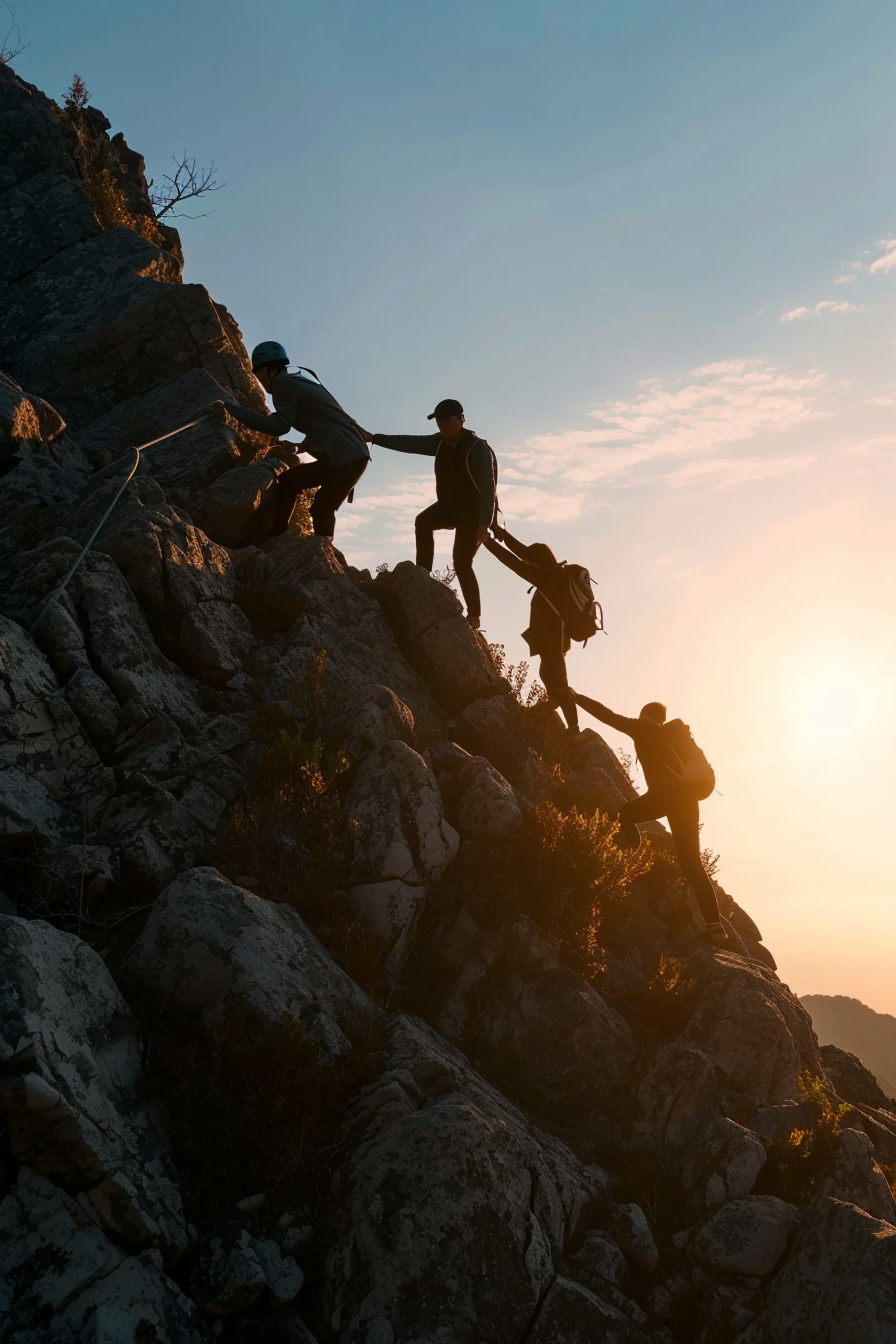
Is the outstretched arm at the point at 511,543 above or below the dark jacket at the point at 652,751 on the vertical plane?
above

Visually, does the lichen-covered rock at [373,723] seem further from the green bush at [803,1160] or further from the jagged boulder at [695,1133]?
the green bush at [803,1160]

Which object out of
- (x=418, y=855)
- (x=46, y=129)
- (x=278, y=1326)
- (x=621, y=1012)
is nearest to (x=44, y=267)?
(x=46, y=129)

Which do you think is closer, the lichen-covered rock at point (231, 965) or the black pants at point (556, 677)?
the lichen-covered rock at point (231, 965)

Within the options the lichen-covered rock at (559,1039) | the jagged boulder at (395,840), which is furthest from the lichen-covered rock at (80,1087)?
the lichen-covered rock at (559,1039)

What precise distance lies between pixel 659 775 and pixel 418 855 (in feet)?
14.0

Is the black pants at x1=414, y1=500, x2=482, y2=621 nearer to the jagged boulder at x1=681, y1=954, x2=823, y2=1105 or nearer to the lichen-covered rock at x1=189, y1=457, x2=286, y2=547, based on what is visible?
the lichen-covered rock at x1=189, y1=457, x2=286, y2=547

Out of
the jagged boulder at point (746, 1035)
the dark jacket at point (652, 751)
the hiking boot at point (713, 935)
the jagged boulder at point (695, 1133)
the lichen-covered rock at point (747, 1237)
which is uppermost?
the dark jacket at point (652, 751)

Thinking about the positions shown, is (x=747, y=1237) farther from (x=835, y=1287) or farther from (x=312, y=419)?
(x=312, y=419)

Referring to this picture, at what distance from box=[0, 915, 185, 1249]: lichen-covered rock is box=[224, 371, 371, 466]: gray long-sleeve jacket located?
8505mm

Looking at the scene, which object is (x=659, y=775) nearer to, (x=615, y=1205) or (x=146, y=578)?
(x=615, y=1205)

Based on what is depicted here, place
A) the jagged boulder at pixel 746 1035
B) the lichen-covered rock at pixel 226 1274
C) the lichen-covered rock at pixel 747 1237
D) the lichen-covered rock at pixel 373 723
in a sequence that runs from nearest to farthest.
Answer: the lichen-covered rock at pixel 226 1274, the lichen-covered rock at pixel 747 1237, the jagged boulder at pixel 746 1035, the lichen-covered rock at pixel 373 723

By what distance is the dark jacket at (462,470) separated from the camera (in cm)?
1382

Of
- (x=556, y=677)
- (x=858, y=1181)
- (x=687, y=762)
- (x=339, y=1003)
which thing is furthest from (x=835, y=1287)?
(x=556, y=677)

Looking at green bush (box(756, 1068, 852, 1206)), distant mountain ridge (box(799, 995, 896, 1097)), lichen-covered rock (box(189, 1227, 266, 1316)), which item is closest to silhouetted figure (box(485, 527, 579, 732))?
green bush (box(756, 1068, 852, 1206))
